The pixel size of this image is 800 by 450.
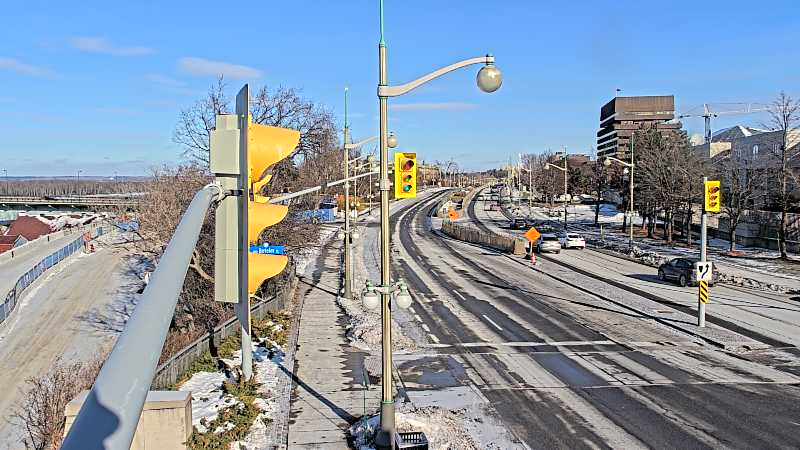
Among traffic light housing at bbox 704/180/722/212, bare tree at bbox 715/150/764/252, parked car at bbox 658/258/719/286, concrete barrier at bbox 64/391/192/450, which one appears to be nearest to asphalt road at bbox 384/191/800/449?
traffic light housing at bbox 704/180/722/212

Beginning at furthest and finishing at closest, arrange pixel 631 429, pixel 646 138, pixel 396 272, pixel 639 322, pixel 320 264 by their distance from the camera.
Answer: pixel 646 138
pixel 320 264
pixel 396 272
pixel 639 322
pixel 631 429

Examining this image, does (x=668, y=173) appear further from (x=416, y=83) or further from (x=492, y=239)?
(x=416, y=83)

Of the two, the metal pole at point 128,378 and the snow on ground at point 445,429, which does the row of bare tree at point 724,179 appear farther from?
the metal pole at point 128,378

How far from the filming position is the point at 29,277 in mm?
54438

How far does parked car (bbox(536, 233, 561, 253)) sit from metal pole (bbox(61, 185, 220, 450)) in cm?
5048

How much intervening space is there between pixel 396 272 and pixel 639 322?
18986 mm

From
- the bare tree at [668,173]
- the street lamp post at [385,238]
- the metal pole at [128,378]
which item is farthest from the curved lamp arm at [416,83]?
the bare tree at [668,173]

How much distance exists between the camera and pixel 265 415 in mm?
15078

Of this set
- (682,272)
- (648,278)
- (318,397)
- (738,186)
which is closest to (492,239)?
(738,186)

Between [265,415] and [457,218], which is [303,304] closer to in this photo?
[265,415]

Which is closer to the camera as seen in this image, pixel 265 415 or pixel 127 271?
pixel 265 415

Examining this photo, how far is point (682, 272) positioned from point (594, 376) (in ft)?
63.9

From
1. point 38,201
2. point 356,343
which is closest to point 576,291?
point 356,343

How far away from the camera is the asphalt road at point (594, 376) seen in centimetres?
1439
